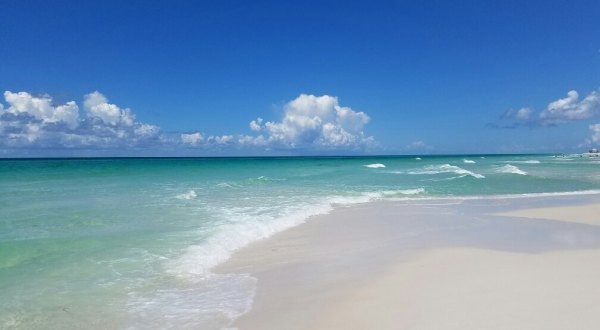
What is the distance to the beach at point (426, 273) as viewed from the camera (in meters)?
4.70

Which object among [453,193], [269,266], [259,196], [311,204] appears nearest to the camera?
[269,266]

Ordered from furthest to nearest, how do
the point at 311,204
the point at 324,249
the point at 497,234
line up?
the point at 311,204 < the point at 497,234 < the point at 324,249

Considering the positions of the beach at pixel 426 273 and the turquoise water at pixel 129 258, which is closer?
the beach at pixel 426 273

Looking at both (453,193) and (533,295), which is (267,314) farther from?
(453,193)

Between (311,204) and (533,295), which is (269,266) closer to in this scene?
(533,295)

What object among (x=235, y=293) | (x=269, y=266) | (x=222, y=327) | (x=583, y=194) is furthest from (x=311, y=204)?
(x=583, y=194)

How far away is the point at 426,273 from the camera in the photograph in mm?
6469

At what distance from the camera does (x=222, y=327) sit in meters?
4.69

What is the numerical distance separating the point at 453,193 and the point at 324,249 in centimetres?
1343

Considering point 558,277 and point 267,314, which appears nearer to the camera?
point 267,314

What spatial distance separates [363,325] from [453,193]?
54.8ft

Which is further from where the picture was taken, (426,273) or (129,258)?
(129,258)

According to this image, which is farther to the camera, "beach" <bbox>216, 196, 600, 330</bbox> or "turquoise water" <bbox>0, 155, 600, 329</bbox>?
"turquoise water" <bbox>0, 155, 600, 329</bbox>

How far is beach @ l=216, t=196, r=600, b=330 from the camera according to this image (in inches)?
185
